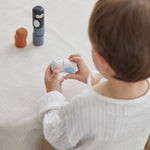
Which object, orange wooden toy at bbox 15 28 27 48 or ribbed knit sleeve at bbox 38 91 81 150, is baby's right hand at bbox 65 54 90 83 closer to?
ribbed knit sleeve at bbox 38 91 81 150

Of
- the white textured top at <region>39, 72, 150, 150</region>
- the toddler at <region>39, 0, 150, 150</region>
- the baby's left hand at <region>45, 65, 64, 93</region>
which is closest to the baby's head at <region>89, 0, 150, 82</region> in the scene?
Result: the toddler at <region>39, 0, 150, 150</region>

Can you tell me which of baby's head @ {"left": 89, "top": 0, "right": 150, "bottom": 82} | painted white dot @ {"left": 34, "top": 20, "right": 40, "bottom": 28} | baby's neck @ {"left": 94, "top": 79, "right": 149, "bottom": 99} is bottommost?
painted white dot @ {"left": 34, "top": 20, "right": 40, "bottom": 28}

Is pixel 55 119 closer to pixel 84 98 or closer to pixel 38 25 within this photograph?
pixel 84 98

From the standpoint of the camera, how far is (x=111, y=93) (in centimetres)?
74

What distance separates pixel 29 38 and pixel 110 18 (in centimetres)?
65

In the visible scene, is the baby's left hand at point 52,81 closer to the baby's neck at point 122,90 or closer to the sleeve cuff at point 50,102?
the sleeve cuff at point 50,102

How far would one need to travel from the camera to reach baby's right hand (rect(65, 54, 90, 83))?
1.01 m

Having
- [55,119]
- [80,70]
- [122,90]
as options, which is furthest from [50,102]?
[122,90]

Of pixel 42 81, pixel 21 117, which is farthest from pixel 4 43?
pixel 21 117

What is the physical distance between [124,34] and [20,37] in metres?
0.61

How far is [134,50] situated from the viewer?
0.60 meters

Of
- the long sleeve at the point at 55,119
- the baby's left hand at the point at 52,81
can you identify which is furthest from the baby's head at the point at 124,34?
the baby's left hand at the point at 52,81

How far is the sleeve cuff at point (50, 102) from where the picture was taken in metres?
0.91

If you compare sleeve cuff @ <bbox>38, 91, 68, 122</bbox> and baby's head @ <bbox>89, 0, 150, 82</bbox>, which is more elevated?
baby's head @ <bbox>89, 0, 150, 82</bbox>
